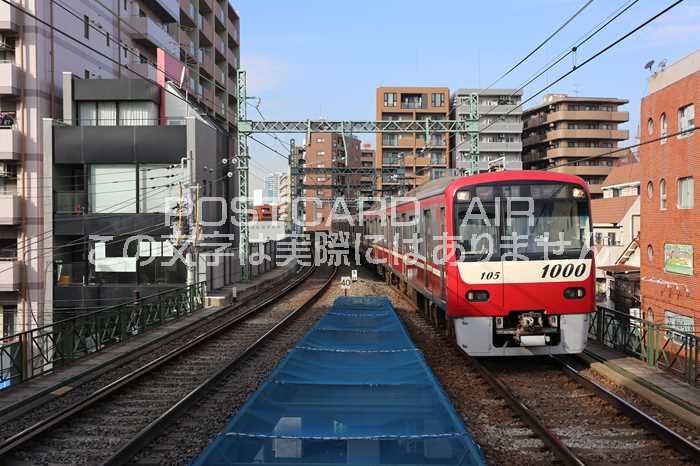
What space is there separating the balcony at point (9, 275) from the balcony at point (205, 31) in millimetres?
22767

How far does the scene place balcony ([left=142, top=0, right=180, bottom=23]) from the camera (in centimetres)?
3590

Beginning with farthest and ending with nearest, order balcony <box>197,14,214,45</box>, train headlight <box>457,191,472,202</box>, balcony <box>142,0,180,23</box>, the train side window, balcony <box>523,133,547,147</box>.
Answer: balcony <box>523,133,547,147</box>
balcony <box>197,14,214,45</box>
balcony <box>142,0,180,23</box>
the train side window
train headlight <box>457,191,472,202</box>

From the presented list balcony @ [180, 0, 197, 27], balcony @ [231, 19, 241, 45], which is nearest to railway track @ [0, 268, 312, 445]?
balcony @ [180, 0, 197, 27]

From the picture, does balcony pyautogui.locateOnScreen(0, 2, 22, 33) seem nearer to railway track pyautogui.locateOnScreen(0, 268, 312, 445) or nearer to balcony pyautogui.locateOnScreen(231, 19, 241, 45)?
railway track pyautogui.locateOnScreen(0, 268, 312, 445)

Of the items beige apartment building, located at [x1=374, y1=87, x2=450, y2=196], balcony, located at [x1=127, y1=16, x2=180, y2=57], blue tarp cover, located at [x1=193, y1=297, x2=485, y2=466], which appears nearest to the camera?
blue tarp cover, located at [x1=193, y1=297, x2=485, y2=466]

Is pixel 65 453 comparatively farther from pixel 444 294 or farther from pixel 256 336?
pixel 256 336

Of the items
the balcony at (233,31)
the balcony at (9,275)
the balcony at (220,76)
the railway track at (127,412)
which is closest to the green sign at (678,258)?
the railway track at (127,412)

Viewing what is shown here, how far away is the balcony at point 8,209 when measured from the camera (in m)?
26.8

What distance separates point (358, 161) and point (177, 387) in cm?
10227

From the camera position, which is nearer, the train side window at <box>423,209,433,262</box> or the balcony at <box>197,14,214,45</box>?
the train side window at <box>423,209,433,262</box>

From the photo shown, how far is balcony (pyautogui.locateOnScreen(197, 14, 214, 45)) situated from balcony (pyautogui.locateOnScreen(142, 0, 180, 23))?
4.06 m

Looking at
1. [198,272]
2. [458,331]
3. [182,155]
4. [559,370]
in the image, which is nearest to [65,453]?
[458,331]

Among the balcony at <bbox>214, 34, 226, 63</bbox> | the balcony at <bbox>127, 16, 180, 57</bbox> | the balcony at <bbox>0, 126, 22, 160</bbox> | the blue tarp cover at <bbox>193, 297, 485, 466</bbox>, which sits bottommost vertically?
the blue tarp cover at <bbox>193, 297, 485, 466</bbox>

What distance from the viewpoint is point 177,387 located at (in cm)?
938
